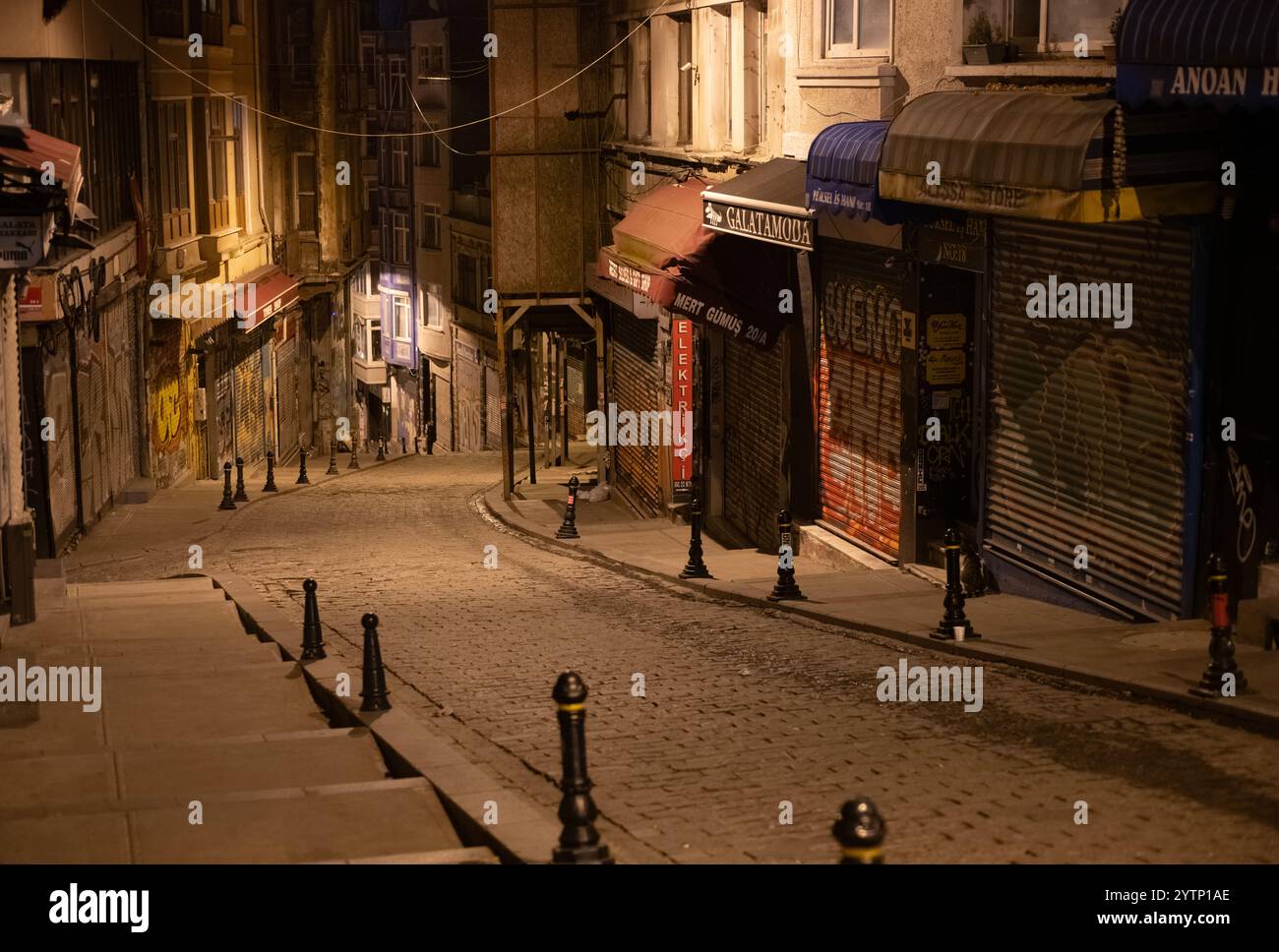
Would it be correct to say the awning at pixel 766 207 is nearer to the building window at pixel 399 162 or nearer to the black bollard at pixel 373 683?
the black bollard at pixel 373 683

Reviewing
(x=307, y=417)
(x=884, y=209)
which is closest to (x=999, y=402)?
(x=884, y=209)

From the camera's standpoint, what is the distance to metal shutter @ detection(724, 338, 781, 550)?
2056 centimetres

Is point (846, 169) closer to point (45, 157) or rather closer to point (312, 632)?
point (312, 632)

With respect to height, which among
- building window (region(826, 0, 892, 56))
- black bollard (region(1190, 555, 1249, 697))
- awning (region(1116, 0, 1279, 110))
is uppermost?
building window (region(826, 0, 892, 56))

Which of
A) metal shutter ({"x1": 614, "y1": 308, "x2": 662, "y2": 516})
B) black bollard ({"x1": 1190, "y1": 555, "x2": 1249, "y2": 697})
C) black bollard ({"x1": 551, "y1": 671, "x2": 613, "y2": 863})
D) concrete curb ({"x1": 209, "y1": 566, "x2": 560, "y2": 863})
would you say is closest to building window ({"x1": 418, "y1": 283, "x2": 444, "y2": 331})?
metal shutter ({"x1": 614, "y1": 308, "x2": 662, "y2": 516})

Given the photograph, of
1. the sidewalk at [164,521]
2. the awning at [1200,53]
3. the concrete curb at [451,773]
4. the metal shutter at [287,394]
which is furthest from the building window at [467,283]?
the awning at [1200,53]

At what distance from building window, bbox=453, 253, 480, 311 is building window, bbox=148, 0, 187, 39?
15.7 m

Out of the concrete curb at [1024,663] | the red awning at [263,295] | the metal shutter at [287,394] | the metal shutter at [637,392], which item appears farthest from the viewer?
the metal shutter at [287,394]

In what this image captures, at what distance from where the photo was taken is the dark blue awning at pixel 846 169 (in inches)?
603

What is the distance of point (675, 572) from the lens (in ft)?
61.3

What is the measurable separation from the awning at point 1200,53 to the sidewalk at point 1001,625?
3.52 m

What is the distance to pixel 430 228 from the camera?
5050 cm

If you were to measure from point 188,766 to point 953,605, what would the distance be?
19.4 feet

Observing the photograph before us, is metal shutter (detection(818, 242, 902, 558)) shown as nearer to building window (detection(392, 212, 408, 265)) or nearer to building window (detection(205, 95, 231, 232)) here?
building window (detection(205, 95, 231, 232))
